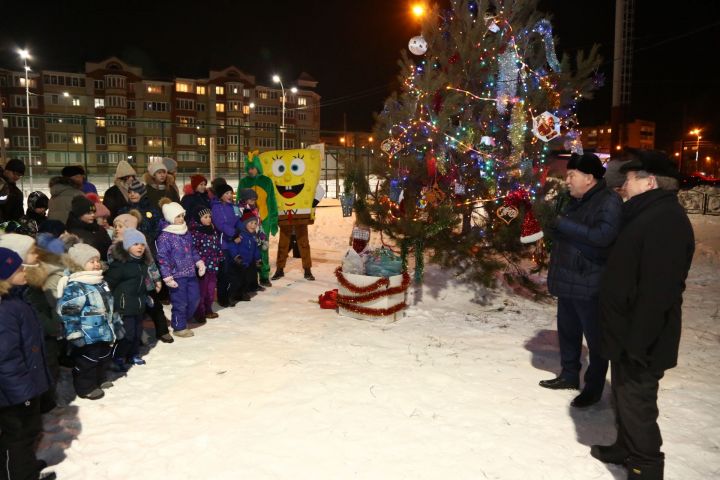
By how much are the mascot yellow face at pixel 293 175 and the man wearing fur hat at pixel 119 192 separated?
9.29ft

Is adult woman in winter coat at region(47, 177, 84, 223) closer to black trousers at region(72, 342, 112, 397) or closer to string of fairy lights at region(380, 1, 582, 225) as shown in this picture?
black trousers at region(72, 342, 112, 397)

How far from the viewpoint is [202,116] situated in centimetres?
5900

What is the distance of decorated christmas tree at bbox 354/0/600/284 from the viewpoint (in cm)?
699

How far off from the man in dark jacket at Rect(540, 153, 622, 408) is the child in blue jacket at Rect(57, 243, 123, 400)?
3.88 m

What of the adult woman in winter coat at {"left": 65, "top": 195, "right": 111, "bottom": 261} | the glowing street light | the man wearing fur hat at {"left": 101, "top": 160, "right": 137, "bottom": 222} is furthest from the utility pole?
the adult woman in winter coat at {"left": 65, "top": 195, "right": 111, "bottom": 261}

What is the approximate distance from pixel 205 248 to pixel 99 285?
2153 mm

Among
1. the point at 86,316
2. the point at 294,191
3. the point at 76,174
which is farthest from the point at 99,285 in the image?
the point at 294,191

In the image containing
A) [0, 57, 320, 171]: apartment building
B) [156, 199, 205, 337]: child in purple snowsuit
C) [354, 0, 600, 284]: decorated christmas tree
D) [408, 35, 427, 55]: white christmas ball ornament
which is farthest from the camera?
[0, 57, 320, 171]: apartment building

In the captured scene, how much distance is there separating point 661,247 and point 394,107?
17.3 feet

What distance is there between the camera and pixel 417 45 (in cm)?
740

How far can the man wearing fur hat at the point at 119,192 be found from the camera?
6513mm

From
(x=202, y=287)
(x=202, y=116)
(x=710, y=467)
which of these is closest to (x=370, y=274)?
(x=202, y=287)

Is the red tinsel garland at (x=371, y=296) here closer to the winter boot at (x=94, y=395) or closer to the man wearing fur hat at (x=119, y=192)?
the man wearing fur hat at (x=119, y=192)

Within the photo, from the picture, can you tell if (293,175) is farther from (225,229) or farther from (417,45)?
(417,45)
